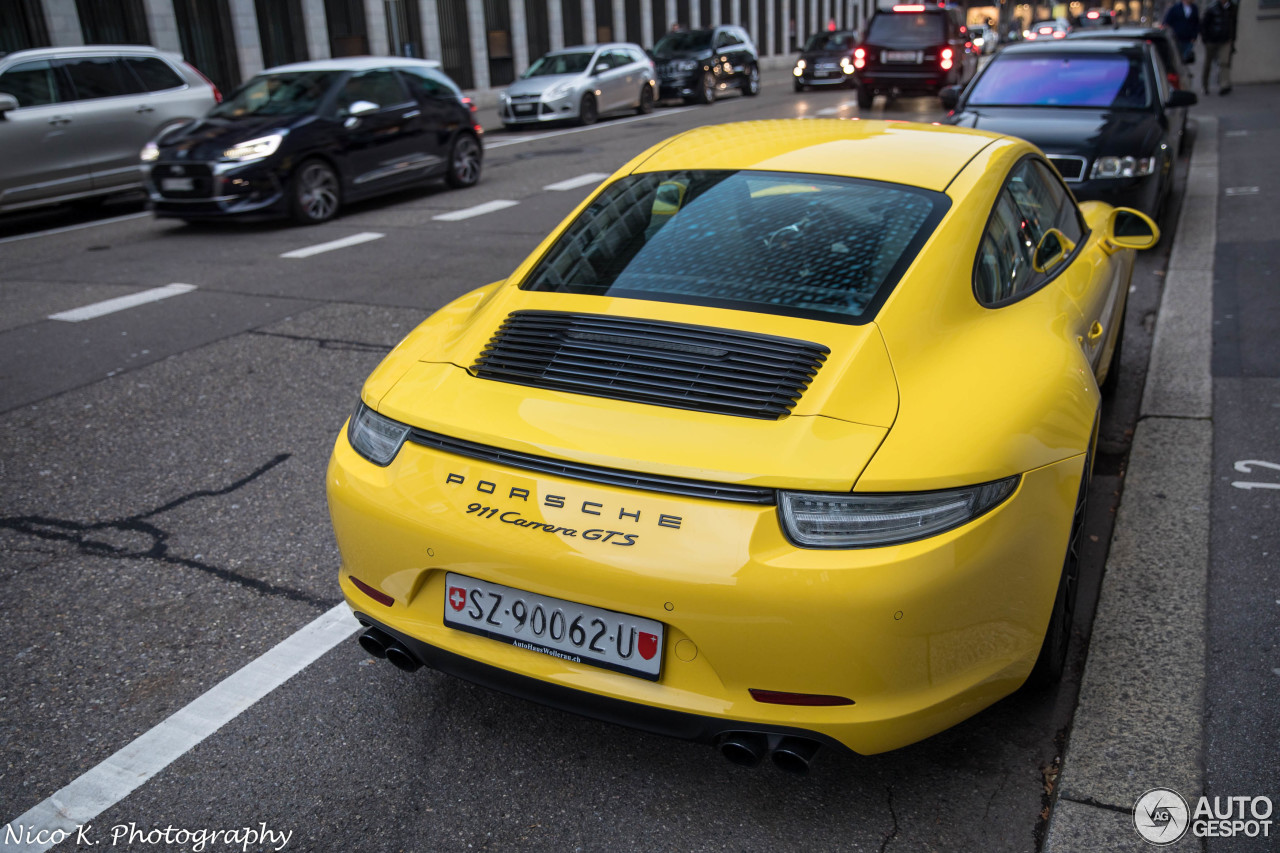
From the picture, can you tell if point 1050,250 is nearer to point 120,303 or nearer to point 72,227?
point 120,303

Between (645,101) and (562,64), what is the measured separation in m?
2.16

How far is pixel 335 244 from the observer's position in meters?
10.2

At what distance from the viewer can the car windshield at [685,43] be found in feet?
86.6

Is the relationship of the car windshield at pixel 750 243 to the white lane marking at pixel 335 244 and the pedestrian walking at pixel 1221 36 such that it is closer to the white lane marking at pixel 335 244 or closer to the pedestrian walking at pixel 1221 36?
the white lane marking at pixel 335 244

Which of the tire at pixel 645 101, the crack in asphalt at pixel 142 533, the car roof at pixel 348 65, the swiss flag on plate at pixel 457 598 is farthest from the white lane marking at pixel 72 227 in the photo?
the tire at pixel 645 101

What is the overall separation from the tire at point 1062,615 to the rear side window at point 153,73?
13005 mm

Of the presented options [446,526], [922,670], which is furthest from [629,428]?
[922,670]

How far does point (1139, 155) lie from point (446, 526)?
7.30 m

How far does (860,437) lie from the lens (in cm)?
232

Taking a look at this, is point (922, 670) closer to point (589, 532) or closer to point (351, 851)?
point (589, 532)

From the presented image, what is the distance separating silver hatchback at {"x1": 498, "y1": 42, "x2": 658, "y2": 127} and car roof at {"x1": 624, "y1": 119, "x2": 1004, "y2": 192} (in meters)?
18.0

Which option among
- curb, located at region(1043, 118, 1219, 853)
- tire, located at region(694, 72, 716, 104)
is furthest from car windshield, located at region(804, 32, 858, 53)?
curb, located at region(1043, 118, 1219, 853)

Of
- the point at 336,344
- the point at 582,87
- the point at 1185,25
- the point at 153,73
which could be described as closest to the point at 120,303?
the point at 336,344

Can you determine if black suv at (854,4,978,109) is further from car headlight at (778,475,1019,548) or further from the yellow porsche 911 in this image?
car headlight at (778,475,1019,548)
